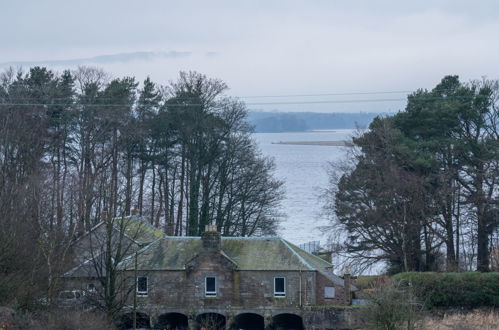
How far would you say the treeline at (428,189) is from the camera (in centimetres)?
5322

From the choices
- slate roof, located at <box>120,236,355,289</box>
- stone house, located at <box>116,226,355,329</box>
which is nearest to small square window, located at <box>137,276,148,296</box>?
stone house, located at <box>116,226,355,329</box>

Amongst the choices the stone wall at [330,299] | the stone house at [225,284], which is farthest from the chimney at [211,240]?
the stone wall at [330,299]

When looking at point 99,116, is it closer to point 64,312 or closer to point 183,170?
point 183,170

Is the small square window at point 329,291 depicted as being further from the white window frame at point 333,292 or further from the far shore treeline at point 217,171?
the far shore treeline at point 217,171

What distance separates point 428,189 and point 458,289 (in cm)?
1046

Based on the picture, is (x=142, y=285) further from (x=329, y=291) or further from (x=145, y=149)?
(x=145, y=149)

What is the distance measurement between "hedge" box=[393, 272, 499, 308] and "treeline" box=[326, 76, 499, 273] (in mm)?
6433

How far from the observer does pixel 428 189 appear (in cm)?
5431

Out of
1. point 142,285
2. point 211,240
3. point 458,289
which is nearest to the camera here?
point 458,289

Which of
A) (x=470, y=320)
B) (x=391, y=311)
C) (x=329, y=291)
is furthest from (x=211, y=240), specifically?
(x=391, y=311)

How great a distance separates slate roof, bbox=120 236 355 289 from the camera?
47.7 metres

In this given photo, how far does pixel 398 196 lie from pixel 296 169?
117m

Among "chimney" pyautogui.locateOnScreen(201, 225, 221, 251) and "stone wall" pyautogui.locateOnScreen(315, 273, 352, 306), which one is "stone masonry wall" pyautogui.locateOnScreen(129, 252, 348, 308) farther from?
"chimney" pyautogui.locateOnScreen(201, 225, 221, 251)

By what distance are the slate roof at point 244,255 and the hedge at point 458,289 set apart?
4478 mm
